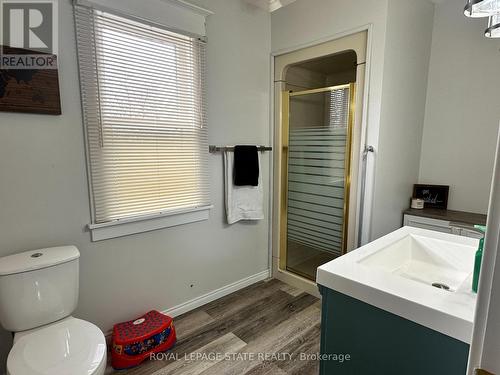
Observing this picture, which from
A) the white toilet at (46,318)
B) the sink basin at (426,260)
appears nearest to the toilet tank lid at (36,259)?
the white toilet at (46,318)

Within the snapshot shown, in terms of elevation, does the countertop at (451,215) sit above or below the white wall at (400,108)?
below

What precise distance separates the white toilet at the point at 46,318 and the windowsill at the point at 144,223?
23cm

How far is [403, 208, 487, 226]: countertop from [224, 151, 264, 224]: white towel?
133 centimetres

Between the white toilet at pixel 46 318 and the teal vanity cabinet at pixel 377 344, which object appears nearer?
the teal vanity cabinet at pixel 377 344

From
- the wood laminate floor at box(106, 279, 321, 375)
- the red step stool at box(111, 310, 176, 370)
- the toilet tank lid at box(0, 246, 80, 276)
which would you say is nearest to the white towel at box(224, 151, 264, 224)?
the wood laminate floor at box(106, 279, 321, 375)

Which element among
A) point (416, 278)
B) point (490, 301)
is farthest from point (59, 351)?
point (416, 278)

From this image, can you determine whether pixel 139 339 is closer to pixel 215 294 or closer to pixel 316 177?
pixel 215 294

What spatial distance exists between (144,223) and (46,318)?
0.77m

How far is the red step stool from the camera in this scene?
1.78 meters

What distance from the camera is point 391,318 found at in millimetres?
975

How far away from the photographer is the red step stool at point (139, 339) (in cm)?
178

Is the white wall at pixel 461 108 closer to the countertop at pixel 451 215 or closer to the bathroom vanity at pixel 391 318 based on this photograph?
the countertop at pixel 451 215

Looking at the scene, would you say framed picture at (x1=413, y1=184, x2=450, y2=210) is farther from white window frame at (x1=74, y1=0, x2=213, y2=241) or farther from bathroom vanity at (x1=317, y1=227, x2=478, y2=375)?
white window frame at (x1=74, y1=0, x2=213, y2=241)

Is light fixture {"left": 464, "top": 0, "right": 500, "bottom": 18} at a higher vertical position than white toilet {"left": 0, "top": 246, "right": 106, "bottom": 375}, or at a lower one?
higher
